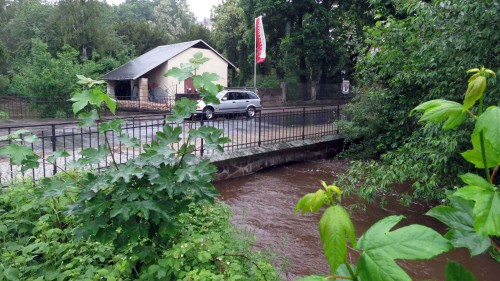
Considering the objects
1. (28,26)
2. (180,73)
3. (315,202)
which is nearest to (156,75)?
(28,26)

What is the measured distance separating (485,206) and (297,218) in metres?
6.47

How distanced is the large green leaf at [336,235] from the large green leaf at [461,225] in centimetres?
30

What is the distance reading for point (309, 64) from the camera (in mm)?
30906

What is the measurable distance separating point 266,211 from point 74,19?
27.0m

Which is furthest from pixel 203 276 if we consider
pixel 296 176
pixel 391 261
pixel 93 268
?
pixel 296 176

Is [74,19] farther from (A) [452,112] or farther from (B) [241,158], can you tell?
(A) [452,112]

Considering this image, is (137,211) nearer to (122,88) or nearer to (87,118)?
(87,118)

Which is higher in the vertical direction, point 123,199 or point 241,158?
point 123,199

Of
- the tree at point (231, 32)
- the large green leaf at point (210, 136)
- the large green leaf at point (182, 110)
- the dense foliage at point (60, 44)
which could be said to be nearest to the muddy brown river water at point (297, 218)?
the large green leaf at point (210, 136)

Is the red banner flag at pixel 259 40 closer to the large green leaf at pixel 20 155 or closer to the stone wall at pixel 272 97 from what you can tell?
Result: the stone wall at pixel 272 97

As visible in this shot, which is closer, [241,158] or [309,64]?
[241,158]

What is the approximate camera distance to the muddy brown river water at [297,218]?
5.38 m

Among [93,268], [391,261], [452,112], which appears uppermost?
[452,112]

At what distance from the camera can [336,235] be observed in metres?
0.86
